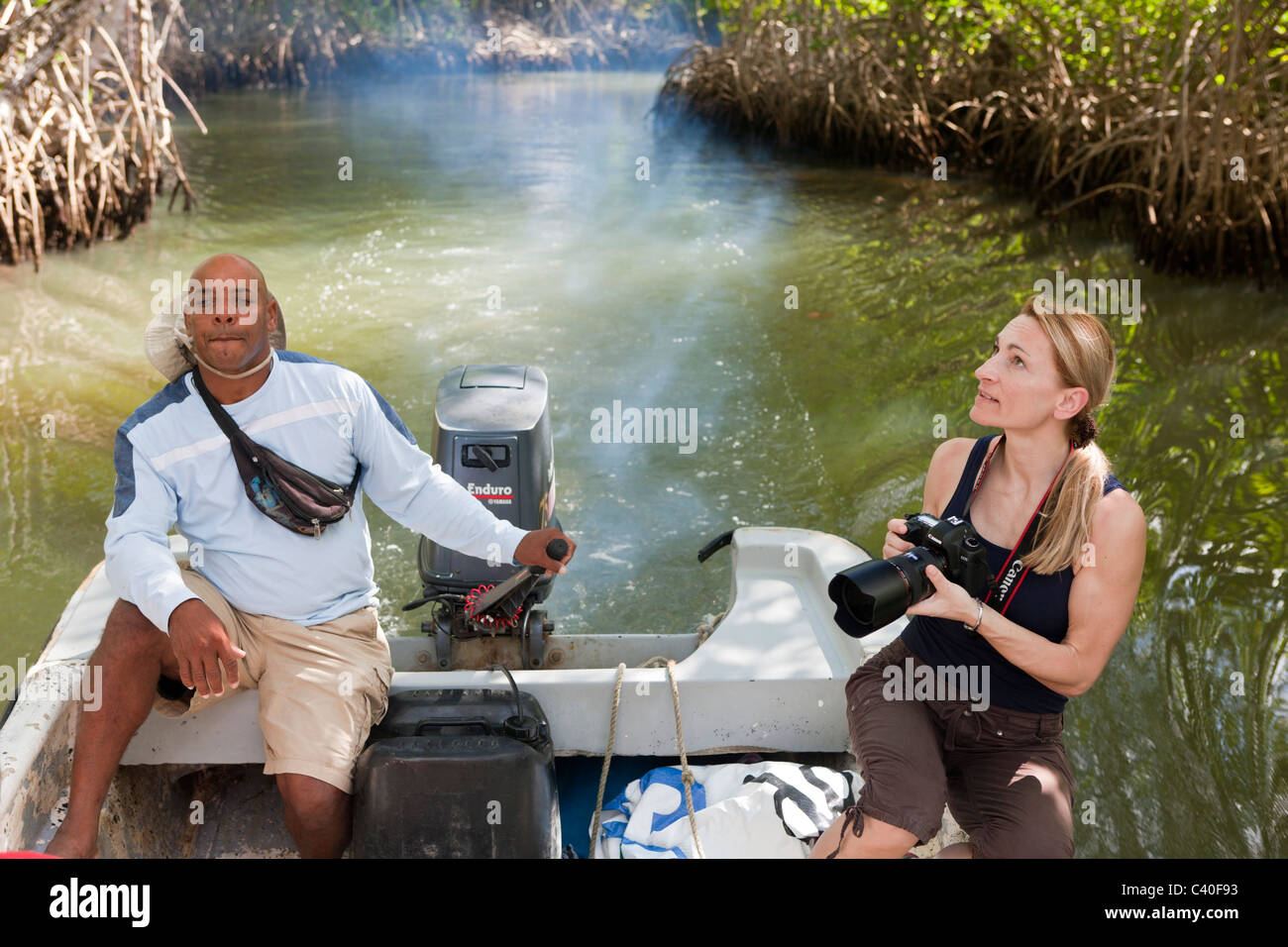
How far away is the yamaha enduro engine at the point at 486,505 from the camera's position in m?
3.03

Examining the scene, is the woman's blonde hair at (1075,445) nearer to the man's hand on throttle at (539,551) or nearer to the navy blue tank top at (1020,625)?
the navy blue tank top at (1020,625)

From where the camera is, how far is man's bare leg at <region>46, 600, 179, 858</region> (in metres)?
2.25

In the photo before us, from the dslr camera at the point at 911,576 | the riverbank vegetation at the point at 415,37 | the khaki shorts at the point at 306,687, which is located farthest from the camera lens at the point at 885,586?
the riverbank vegetation at the point at 415,37

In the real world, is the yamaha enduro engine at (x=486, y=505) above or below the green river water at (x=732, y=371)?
above

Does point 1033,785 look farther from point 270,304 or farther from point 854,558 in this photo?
point 270,304

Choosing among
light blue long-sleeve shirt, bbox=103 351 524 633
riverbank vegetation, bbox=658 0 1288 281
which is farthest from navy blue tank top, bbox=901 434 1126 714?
riverbank vegetation, bbox=658 0 1288 281

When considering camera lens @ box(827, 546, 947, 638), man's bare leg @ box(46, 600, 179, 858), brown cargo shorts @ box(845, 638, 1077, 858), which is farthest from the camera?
man's bare leg @ box(46, 600, 179, 858)

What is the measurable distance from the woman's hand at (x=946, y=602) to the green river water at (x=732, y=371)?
1.70 meters

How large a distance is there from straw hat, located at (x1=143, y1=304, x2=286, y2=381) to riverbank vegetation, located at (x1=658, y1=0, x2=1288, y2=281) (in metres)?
7.20

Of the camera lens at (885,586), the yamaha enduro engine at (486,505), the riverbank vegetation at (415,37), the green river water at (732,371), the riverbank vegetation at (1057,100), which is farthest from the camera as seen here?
the riverbank vegetation at (415,37)

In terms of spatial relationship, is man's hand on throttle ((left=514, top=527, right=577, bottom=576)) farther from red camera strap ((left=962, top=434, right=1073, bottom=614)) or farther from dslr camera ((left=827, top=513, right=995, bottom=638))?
red camera strap ((left=962, top=434, right=1073, bottom=614))

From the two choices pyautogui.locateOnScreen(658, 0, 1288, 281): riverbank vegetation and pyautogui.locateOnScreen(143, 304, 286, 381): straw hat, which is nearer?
pyautogui.locateOnScreen(143, 304, 286, 381): straw hat
